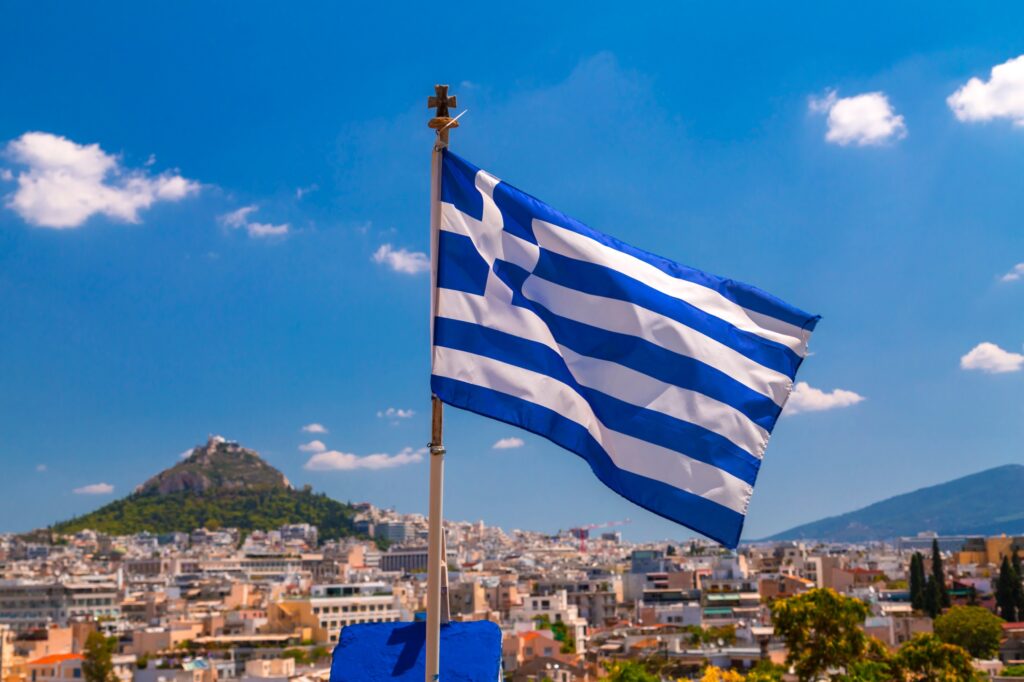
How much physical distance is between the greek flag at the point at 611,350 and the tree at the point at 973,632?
44277 millimetres

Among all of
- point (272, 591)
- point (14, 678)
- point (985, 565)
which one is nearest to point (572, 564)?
point (272, 591)

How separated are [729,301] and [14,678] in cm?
5643

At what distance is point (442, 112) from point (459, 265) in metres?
0.65

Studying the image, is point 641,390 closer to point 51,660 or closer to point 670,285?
point 670,285

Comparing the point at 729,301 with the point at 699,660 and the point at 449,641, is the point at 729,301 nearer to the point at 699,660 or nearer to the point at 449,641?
the point at 449,641

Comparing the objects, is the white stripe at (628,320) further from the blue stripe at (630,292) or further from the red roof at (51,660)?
the red roof at (51,660)

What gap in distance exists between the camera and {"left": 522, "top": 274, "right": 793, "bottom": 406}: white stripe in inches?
218

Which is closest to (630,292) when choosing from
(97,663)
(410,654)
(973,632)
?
(410,654)

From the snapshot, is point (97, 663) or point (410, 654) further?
point (97, 663)

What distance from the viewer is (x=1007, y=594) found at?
56438 millimetres

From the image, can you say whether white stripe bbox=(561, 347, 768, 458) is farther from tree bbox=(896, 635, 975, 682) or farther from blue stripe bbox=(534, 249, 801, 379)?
tree bbox=(896, 635, 975, 682)

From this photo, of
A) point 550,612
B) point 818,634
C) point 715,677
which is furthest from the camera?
point 550,612

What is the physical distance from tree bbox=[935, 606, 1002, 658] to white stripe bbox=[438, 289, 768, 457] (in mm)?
44329

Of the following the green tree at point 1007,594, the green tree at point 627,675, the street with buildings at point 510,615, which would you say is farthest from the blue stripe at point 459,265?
the green tree at point 1007,594
